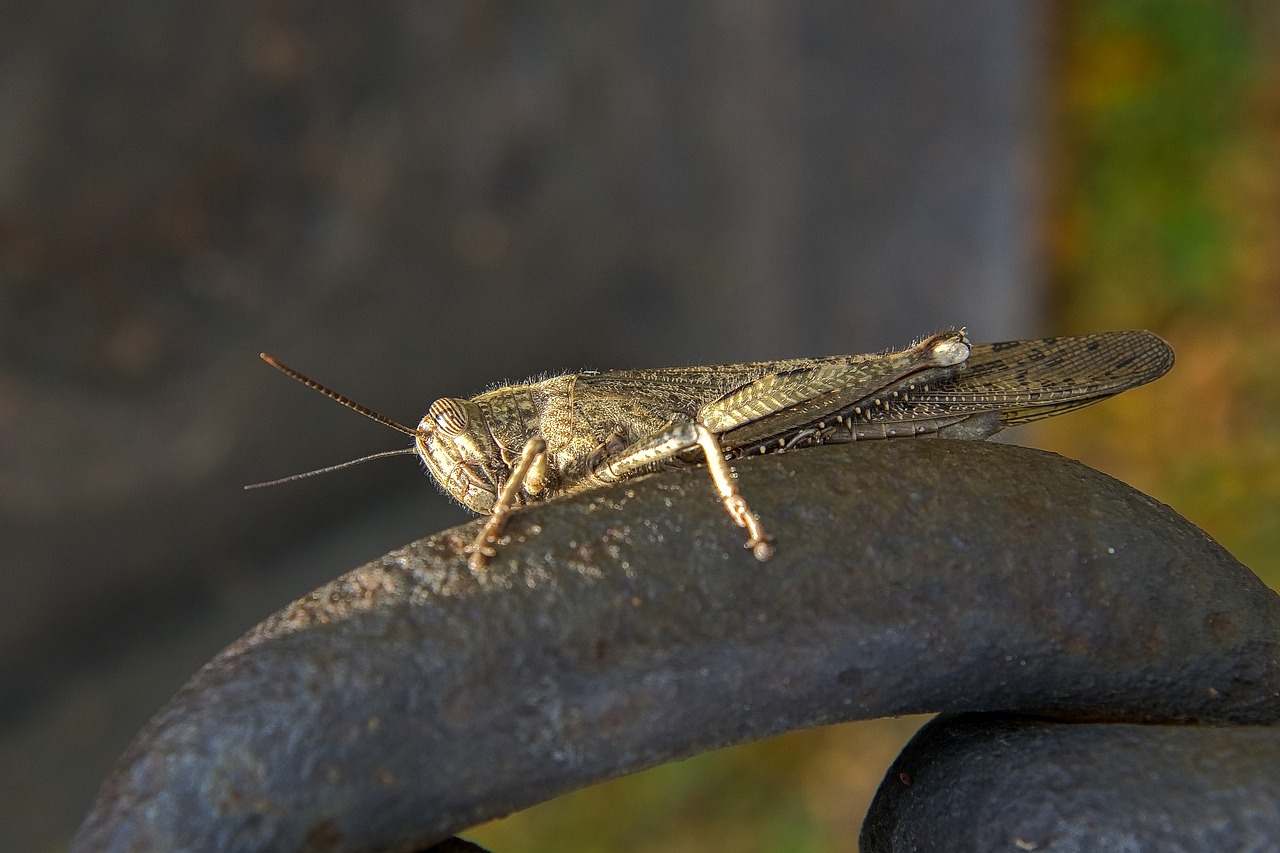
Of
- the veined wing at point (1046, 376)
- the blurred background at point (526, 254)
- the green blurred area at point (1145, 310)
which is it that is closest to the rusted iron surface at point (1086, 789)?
the veined wing at point (1046, 376)

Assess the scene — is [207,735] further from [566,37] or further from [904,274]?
[904,274]

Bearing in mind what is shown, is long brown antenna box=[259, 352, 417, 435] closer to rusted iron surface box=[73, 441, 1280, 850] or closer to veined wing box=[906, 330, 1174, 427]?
rusted iron surface box=[73, 441, 1280, 850]

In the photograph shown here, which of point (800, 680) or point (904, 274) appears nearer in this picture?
point (800, 680)

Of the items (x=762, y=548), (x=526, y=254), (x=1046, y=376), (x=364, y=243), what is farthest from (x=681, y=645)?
(x=526, y=254)

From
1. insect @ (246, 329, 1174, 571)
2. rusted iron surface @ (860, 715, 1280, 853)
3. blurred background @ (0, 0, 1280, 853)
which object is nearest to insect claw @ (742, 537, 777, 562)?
rusted iron surface @ (860, 715, 1280, 853)

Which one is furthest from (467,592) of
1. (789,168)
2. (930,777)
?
(789,168)

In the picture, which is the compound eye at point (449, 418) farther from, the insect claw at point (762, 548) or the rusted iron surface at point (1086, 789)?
the rusted iron surface at point (1086, 789)

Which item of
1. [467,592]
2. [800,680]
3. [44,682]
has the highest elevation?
[467,592]
